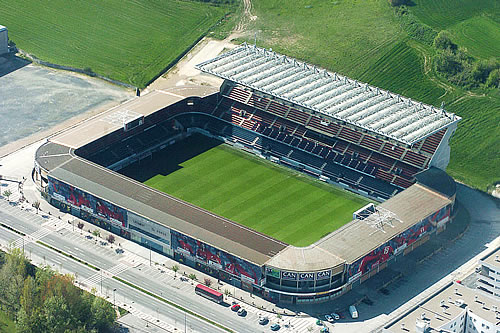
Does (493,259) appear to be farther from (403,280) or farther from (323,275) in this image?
(323,275)

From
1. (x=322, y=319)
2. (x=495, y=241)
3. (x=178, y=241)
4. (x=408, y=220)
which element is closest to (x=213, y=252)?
(x=178, y=241)

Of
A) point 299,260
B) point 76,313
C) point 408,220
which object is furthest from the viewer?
point 408,220

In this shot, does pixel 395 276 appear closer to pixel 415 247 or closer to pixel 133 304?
pixel 415 247

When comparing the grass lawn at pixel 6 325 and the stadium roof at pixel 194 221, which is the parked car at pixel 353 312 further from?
the grass lawn at pixel 6 325

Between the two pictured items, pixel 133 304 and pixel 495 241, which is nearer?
pixel 133 304

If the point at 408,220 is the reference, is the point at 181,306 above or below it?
below

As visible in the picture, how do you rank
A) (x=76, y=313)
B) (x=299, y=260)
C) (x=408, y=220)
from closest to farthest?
(x=76, y=313), (x=299, y=260), (x=408, y=220)

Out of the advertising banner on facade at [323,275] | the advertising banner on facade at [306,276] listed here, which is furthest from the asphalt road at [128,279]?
the advertising banner on facade at [323,275]

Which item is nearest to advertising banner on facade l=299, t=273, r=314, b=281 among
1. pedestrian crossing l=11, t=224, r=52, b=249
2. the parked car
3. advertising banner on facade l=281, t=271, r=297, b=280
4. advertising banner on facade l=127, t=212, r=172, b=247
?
advertising banner on facade l=281, t=271, r=297, b=280
